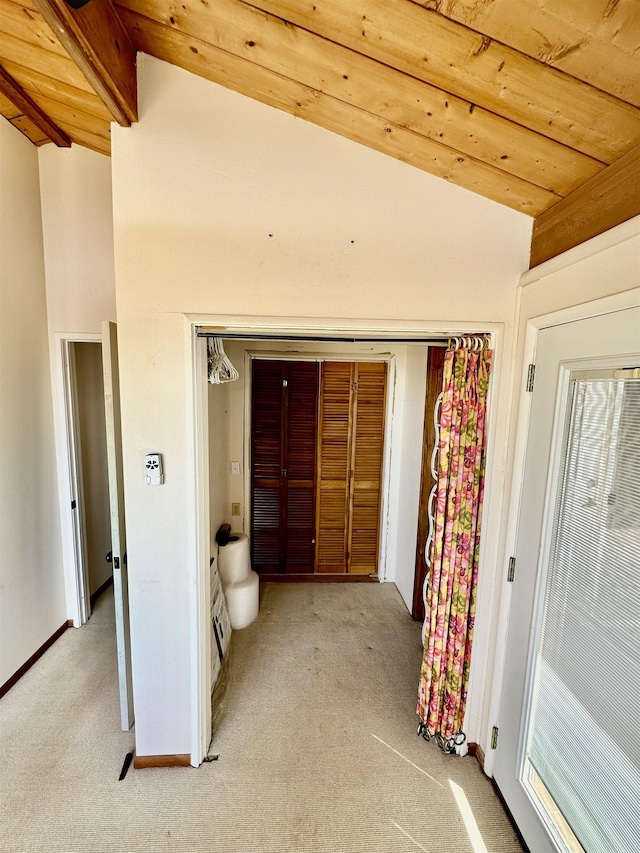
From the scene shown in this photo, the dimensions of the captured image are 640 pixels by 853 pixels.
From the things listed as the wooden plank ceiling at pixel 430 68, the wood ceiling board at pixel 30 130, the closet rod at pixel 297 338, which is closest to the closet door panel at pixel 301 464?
the closet rod at pixel 297 338

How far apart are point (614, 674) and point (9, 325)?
10.4 feet

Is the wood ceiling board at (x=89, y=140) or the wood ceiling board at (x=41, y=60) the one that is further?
the wood ceiling board at (x=89, y=140)

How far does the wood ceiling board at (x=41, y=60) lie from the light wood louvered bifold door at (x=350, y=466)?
88.8 inches

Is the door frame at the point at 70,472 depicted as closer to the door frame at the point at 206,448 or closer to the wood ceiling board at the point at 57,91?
the wood ceiling board at the point at 57,91

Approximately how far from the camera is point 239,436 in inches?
129

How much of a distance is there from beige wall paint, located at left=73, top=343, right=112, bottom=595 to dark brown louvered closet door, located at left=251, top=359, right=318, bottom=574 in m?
1.26

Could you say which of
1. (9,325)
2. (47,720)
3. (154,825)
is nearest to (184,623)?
(154,825)

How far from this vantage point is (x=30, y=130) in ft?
7.06

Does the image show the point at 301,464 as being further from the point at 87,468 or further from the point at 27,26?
the point at 27,26

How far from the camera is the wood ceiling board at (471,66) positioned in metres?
0.93

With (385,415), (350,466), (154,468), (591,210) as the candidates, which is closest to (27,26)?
(154,468)

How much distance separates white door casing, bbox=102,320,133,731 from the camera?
5.59ft

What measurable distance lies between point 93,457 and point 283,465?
156 centimetres

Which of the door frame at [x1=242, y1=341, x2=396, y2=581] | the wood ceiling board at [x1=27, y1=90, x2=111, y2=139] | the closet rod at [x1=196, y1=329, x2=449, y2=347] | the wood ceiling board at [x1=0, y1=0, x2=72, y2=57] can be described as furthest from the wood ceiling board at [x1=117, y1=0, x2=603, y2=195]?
the door frame at [x1=242, y1=341, x2=396, y2=581]
